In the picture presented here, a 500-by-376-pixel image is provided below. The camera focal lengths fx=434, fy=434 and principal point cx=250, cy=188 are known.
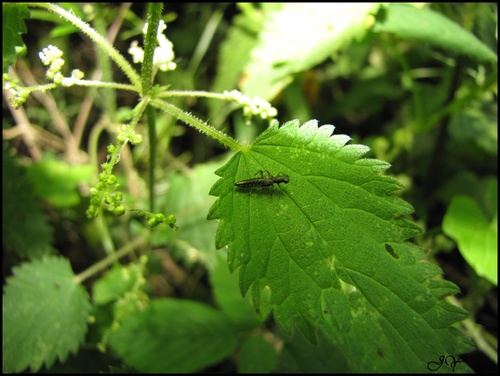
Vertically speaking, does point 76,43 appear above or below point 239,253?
above

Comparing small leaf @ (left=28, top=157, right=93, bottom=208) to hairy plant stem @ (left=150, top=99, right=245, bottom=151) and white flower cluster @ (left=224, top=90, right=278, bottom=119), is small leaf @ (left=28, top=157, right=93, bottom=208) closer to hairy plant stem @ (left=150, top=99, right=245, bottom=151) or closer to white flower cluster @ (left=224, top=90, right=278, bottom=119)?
hairy plant stem @ (left=150, top=99, right=245, bottom=151)

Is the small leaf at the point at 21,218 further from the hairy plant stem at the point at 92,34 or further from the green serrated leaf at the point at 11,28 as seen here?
the hairy plant stem at the point at 92,34

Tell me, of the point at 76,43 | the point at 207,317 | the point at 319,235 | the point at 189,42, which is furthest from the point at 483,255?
the point at 76,43

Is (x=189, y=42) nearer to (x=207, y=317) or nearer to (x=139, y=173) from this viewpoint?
(x=139, y=173)

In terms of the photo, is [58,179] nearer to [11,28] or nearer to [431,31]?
[11,28]

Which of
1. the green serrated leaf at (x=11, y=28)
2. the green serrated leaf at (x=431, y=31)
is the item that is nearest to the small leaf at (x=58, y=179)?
→ the green serrated leaf at (x=11, y=28)

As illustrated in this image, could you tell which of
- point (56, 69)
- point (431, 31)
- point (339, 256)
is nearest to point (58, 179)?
point (56, 69)
